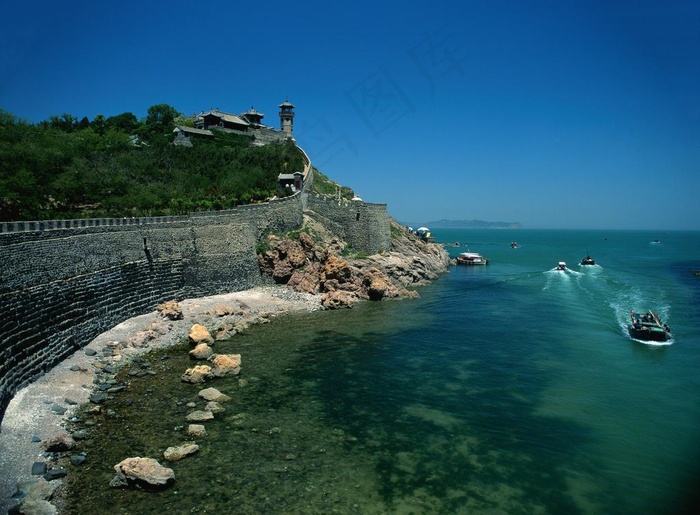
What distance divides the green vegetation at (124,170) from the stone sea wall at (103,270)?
5.62m

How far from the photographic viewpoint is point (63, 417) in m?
16.1

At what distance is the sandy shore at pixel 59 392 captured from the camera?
13.2m

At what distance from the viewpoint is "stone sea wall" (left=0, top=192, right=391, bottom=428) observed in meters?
19.0

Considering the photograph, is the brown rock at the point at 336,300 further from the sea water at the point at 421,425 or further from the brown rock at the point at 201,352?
the brown rock at the point at 201,352

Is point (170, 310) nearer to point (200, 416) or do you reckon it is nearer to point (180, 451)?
point (200, 416)

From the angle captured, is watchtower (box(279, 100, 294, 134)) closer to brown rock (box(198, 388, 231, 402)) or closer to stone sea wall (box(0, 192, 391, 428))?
stone sea wall (box(0, 192, 391, 428))

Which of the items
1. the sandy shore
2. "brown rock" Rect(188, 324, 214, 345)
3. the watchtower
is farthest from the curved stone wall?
the watchtower

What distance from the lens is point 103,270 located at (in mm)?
25734

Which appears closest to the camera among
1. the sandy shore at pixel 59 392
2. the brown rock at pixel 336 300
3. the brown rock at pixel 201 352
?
the sandy shore at pixel 59 392

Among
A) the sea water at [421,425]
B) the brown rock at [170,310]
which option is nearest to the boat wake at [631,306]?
the sea water at [421,425]

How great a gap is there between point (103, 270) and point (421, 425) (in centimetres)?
2037

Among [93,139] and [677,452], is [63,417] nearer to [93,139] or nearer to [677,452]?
[677,452]

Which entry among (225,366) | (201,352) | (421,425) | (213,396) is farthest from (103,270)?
(421,425)

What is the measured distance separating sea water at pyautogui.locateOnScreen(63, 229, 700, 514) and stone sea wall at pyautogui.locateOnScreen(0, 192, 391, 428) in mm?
4303
